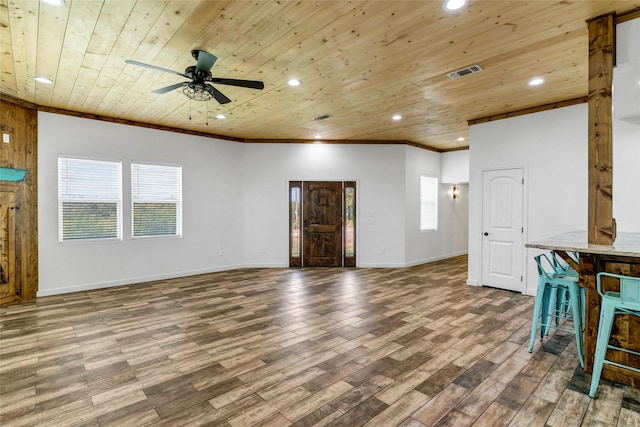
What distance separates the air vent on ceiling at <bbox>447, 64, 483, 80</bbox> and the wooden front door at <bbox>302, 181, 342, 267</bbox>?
12.9 feet

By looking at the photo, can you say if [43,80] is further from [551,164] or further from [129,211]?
[551,164]

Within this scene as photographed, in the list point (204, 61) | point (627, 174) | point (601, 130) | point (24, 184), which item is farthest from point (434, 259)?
point (24, 184)

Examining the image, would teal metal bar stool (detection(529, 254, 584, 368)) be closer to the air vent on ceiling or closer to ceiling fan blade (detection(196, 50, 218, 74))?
the air vent on ceiling

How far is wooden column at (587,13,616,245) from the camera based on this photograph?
2627 millimetres

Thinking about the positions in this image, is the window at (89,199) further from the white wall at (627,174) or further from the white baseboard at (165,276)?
the white wall at (627,174)

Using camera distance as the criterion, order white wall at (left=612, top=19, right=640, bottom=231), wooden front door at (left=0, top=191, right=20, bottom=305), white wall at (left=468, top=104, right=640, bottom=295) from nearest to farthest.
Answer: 1. white wall at (left=612, top=19, right=640, bottom=231)
2. white wall at (left=468, top=104, right=640, bottom=295)
3. wooden front door at (left=0, top=191, right=20, bottom=305)

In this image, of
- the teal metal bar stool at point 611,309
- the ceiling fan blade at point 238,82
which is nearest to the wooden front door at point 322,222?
the ceiling fan blade at point 238,82

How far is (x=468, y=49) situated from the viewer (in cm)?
318

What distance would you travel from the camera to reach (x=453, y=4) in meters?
2.45

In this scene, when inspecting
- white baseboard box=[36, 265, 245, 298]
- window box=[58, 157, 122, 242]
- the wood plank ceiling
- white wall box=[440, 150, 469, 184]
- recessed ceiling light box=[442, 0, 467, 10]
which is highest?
the wood plank ceiling

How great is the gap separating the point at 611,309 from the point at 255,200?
6.31 meters

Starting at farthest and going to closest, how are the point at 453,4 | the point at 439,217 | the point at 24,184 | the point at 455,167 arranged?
the point at 439,217 → the point at 455,167 → the point at 24,184 → the point at 453,4

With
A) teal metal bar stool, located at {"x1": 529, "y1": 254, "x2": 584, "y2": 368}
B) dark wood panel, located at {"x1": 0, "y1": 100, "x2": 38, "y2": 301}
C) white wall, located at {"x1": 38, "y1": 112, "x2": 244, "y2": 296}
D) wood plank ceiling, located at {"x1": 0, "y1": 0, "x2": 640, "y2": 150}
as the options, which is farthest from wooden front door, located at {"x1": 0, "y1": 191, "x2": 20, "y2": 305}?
teal metal bar stool, located at {"x1": 529, "y1": 254, "x2": 584, "y2": 368}

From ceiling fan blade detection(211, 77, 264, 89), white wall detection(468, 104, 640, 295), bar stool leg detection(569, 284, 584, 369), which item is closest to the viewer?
bar stool leg detection(569, 284, 584, 369)
